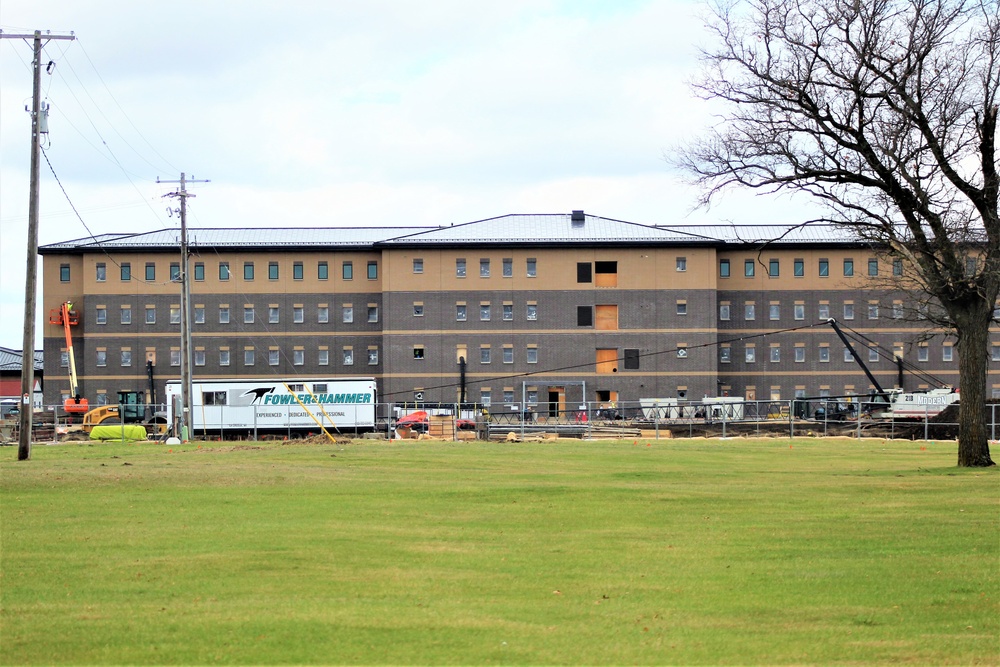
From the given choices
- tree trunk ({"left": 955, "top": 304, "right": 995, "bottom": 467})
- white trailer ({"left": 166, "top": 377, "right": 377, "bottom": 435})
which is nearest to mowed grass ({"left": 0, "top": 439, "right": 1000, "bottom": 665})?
tree trunk ({"left": 955, "top": 304, "right": 995, "bottom": 467})

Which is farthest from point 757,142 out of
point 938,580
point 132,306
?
point 132,306

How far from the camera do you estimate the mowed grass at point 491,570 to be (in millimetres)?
10438

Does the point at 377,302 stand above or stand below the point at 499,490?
above

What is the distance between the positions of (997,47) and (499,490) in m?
17.7

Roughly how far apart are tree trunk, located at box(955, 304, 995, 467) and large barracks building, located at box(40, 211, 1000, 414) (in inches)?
2348

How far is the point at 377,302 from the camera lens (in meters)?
97.0

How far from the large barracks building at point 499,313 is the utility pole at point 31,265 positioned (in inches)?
2197

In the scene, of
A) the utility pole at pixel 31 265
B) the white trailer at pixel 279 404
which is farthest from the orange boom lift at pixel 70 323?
the utility pole at pixel 31 265

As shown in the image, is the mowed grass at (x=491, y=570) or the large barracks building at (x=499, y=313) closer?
the mowed grass at (x=491, y=570)

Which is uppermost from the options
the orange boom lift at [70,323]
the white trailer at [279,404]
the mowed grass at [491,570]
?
the orange boom lift at [70,323]

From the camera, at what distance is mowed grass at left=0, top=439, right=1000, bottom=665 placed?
10.4 metres

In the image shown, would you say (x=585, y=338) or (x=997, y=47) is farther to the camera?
(x=585, y=338)

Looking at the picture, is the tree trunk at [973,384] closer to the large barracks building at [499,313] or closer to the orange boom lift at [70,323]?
the large barracks building at [499,313]

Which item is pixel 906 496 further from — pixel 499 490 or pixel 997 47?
pixel 997 47
